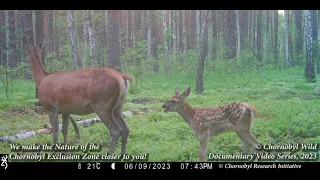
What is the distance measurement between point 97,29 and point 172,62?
1050cm

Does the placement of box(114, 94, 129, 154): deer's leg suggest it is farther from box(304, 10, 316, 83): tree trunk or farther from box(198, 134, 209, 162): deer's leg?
box(304, 10, 316, 83): tree trunk

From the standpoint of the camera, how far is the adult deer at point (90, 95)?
663 cm

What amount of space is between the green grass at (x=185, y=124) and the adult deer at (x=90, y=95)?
0.56m

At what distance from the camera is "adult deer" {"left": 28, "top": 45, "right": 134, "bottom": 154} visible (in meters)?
6.63

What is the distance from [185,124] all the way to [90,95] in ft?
7.94

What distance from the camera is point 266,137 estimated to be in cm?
713

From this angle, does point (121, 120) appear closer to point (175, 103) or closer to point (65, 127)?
point (175, 103)

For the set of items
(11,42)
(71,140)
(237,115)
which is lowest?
(71,140)

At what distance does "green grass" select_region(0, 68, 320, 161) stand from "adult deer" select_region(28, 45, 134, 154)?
0.56m

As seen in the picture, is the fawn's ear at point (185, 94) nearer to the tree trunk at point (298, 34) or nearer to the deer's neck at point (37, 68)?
the deer's neck at point (37, 68)

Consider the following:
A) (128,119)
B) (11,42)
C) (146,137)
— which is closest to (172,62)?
(11,42)

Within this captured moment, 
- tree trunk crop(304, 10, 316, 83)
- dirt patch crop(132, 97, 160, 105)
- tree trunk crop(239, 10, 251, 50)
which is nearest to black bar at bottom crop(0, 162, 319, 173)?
dirt patch crop(132, 97, 160, 105)

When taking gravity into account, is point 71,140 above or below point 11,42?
below
